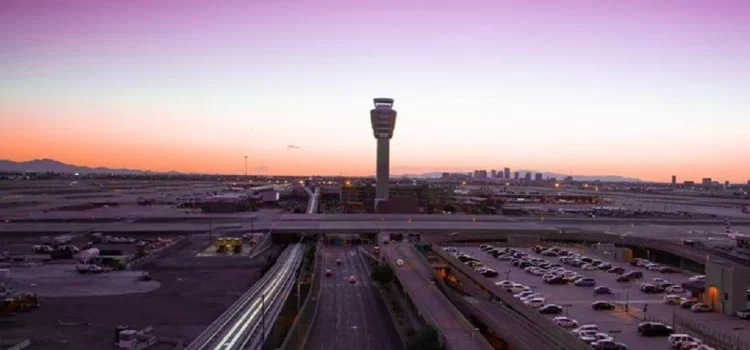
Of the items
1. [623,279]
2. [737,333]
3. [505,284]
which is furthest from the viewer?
[623,279]

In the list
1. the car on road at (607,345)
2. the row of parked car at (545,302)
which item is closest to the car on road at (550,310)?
the row of parked car at (545,302)

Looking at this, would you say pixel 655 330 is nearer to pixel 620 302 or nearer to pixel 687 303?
pixel 620 302

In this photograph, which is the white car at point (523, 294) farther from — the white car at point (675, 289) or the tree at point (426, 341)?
the tree at point (426, 341)

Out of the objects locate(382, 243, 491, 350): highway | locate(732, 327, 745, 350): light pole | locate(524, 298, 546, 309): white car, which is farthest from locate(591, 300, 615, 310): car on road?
locate(382, 243, 491, 350): highway

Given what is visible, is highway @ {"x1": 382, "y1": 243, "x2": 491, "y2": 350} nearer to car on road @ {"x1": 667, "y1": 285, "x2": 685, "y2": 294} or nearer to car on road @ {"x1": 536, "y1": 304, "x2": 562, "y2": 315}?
car on road @ {"x1": 536, "y1": 304, "x2": 562, "y2": 315}

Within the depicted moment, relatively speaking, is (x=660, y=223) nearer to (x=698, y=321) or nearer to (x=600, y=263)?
(x=600, y=263)

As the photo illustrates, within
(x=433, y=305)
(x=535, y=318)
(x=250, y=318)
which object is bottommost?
(x=250, y=318)

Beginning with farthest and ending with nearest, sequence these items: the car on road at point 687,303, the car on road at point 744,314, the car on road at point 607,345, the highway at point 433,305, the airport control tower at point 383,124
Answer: the airport control tower at point 383,124 → the car on road at point 687,303 → the car on road at point 744,314 → the car on road at point 607,345 → the highway at point 433,305

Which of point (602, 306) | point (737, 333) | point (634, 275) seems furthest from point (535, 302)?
point (634, 275)
